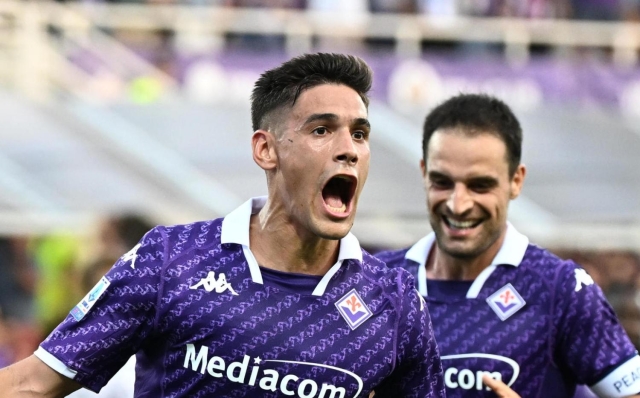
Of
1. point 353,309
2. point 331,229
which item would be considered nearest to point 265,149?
point 331,229

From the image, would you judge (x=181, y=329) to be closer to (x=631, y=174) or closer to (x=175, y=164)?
(x=175, y=164)

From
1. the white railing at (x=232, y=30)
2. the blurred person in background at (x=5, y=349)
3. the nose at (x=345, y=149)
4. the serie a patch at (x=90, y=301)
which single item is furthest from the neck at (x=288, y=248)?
the white railing at (x=232, y=30)

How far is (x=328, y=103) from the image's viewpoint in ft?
13.4

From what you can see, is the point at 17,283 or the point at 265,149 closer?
Result: the point at 265,149

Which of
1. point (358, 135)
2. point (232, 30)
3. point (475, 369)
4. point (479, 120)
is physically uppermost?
point (232, 30)

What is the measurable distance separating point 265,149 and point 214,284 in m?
0.48

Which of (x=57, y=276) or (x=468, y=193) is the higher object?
(x=468, y=193)

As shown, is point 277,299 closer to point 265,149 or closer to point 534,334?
point 265,149

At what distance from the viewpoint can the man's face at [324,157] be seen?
402 centimetres

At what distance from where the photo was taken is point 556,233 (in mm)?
10961

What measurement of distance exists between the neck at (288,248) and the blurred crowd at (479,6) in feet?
34.3

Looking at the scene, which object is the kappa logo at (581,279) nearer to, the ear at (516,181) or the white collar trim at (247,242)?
the ear at (516,181)

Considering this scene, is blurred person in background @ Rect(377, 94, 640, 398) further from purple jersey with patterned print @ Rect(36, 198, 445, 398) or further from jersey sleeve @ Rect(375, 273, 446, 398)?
purple jersey with patterned print @ Rect(36, 198, 445, 398)

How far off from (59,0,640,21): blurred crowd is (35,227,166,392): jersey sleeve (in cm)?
1073
